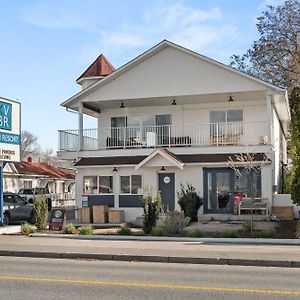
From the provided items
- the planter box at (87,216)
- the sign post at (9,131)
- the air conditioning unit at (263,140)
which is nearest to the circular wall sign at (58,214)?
the sign post at (9,131)

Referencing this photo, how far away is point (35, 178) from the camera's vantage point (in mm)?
55094

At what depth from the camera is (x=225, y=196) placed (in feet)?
88.3

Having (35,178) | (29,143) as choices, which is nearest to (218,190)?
(35,178)

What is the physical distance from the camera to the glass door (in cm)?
2686

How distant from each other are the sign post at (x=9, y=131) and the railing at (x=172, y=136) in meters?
5.66

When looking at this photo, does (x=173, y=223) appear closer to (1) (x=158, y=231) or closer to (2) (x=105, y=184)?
(1) (x=158, y=231)

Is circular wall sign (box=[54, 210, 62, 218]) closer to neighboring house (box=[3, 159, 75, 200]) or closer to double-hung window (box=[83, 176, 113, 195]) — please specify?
double-hung window (box=[83, 176, 113, 195])

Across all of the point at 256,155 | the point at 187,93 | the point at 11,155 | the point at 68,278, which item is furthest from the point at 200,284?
the point at 187,93

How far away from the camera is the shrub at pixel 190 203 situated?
25.7 meters

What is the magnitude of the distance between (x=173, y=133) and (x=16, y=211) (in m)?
9.05

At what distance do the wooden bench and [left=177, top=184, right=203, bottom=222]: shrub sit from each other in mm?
2027

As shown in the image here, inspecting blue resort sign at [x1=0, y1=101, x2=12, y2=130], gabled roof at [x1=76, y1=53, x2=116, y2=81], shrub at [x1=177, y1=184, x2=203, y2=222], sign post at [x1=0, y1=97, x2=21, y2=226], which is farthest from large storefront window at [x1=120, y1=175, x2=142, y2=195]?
gabled roof at [x1=76, y1=53, x2=116, y2=81]

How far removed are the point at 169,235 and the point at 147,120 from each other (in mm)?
11380

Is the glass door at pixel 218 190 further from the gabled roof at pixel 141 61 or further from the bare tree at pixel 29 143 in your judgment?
the bare tree at pixel 29 143
